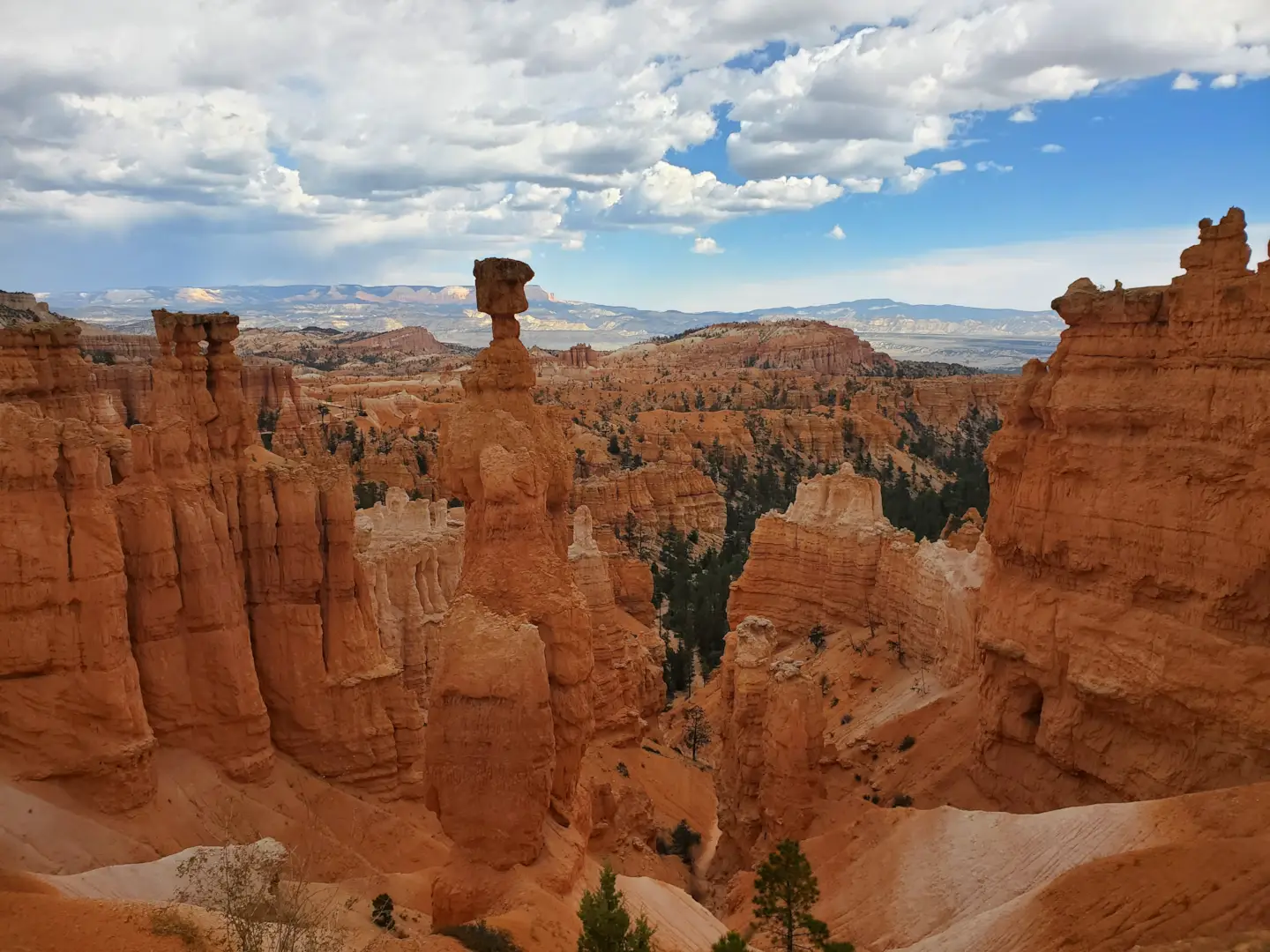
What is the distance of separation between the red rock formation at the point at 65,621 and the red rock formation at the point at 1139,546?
17.2 metres

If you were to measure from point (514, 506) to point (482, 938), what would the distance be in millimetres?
6764

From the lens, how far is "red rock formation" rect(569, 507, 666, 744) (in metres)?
28.3

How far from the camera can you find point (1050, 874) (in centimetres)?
1580

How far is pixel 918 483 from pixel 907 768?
2655 inches

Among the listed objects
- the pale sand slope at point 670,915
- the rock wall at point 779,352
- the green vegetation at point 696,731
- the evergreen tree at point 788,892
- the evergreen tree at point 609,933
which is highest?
the rock wall at point 779,352

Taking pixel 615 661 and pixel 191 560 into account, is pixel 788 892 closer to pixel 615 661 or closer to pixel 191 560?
pixel 191 560

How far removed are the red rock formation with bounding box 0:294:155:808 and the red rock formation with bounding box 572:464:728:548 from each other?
4628 cm

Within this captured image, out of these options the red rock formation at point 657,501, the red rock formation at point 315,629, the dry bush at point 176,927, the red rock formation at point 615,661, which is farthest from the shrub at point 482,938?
the red rock formation at point 657,501

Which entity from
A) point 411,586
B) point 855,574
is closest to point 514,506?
point 411,586

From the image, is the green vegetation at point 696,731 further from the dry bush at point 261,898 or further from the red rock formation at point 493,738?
the dry bush at point 261,898

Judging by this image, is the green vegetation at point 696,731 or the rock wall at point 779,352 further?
the rock wall at point 779,352

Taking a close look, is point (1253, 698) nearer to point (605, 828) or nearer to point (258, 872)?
point (605, 828)

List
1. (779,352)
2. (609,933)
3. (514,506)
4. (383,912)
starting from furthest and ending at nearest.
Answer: (779,352) → (514,506) → (383,912) → (609,933)

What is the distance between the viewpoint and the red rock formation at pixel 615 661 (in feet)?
93.0
